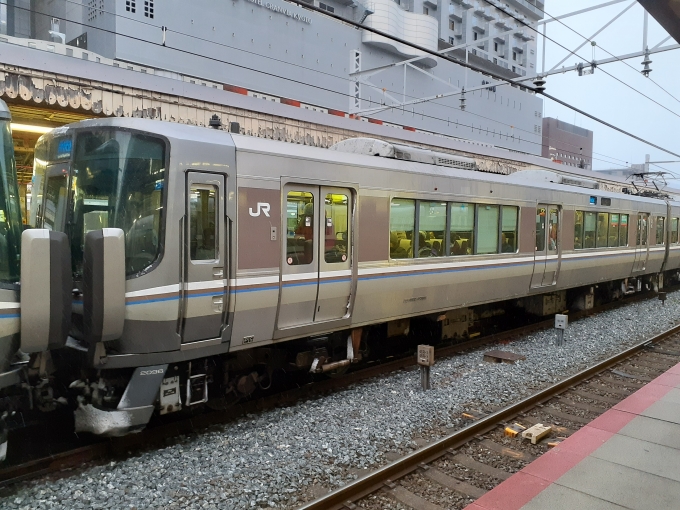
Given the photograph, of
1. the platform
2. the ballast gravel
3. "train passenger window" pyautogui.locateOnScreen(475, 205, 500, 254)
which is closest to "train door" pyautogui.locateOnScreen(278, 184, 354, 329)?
the ballast gravel

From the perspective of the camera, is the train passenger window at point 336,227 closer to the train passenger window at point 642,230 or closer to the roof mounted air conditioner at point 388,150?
the roof mounted air conditioner at point 388,150

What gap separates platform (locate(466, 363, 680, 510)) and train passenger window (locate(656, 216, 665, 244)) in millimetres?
12187

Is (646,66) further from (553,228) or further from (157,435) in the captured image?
(157,435)

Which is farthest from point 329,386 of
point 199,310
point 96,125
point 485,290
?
point 96,125

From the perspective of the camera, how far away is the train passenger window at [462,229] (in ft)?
28.5

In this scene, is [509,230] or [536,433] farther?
[509,230]

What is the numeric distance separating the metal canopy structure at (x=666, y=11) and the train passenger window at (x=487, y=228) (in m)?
4.26

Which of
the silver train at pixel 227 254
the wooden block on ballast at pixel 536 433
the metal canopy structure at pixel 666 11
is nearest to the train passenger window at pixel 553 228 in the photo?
the silver train at pixel 227 254

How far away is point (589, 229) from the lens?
42.0 ft

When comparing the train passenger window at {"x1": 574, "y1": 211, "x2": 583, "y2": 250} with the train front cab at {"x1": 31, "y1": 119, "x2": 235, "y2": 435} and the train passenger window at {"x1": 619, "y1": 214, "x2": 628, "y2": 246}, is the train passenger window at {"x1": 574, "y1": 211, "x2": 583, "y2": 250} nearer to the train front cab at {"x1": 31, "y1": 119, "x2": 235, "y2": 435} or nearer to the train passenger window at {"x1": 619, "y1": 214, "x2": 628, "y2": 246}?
the train passenger window at {"x1": 619, "y1": 214, "x2": 628, "y2": 246}

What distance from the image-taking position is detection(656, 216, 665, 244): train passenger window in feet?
54.9

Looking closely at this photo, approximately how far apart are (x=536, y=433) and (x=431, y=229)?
340cm

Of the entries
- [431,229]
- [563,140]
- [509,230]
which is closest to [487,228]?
[509,230]

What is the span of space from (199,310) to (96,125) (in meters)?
2.07
